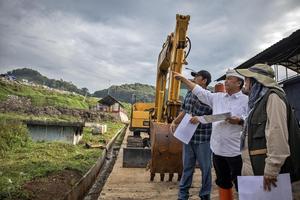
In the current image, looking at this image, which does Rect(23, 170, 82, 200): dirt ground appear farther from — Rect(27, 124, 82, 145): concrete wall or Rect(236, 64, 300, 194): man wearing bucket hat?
Rect(27, 124, 82, 145): concrete wall

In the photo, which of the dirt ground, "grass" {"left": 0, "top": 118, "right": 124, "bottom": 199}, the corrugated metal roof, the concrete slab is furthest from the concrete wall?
the corrugated metal roof

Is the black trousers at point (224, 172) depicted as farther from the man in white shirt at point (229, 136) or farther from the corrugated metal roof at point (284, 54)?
the corrugated metal roof at point (284, 54)

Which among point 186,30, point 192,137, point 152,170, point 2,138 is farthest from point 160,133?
point 2,138

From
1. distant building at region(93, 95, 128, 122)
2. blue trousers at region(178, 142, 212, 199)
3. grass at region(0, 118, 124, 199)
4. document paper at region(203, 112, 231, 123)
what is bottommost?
grass at region(0, 118, 124, 199)

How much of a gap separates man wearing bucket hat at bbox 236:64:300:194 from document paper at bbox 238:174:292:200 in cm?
4

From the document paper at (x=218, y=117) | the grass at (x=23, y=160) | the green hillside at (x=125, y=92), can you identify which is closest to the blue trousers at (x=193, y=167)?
the document paper at (x=218, y=117)

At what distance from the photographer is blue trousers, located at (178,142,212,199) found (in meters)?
4.50

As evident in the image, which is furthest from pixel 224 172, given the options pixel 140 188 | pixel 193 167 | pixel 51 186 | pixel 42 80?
pixel 42 80

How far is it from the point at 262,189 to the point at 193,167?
201 centimetres

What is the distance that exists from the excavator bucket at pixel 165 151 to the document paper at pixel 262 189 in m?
3.64

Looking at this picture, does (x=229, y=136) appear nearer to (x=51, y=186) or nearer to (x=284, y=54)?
(x=51, y=186)

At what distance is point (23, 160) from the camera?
8594mm

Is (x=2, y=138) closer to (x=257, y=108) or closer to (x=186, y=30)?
(x=186, y=30)

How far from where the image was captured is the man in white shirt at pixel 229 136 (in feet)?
12.4
